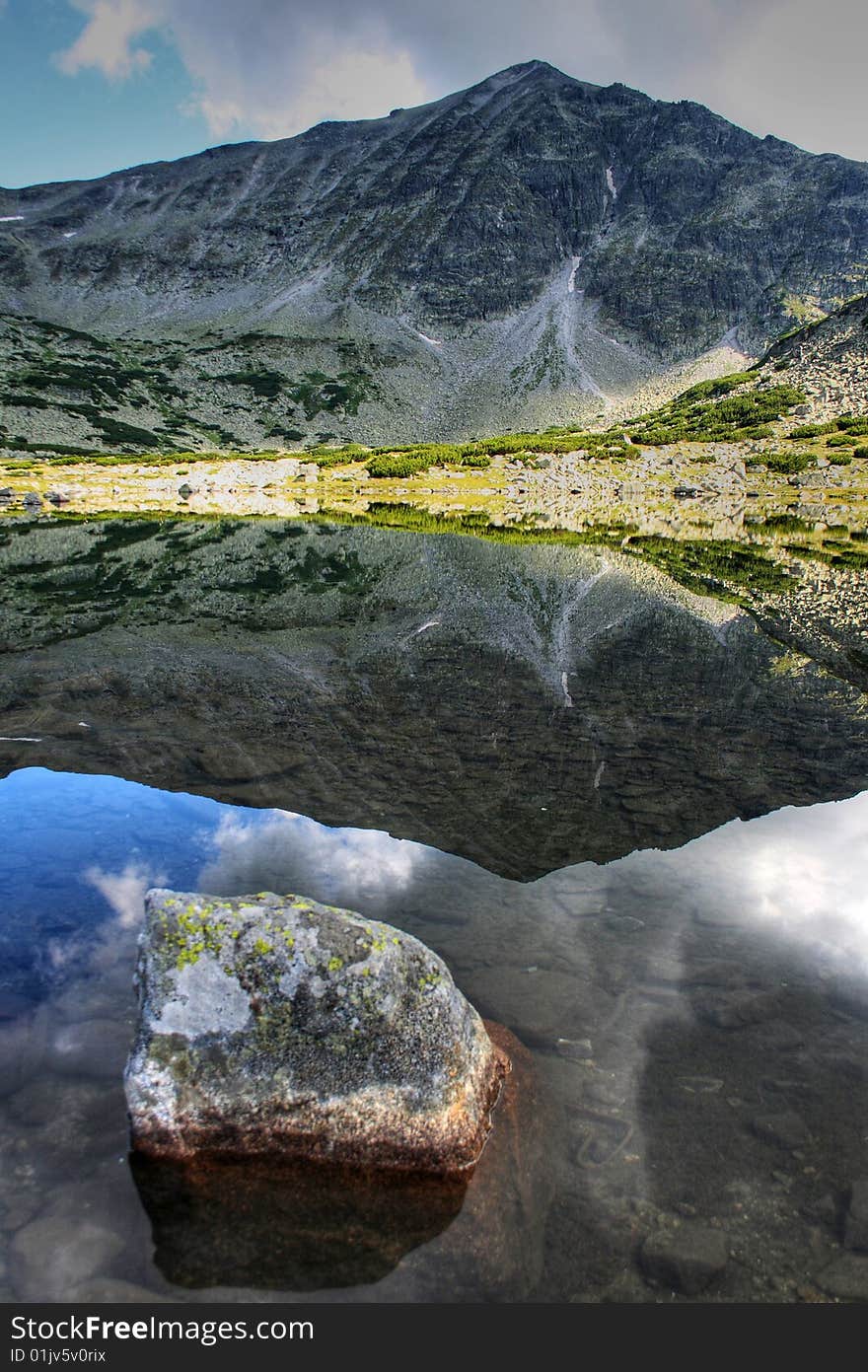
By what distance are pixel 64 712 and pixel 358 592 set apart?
19484mm

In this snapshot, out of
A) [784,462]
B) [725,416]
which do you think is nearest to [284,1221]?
[784,462]

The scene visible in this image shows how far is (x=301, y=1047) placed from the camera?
6.34 metres

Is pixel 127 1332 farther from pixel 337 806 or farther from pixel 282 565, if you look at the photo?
pixel 282 565

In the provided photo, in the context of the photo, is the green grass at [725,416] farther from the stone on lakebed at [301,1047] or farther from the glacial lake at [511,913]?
the stone on lakebed at [301,1047]

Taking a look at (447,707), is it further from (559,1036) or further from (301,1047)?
(301,1047)

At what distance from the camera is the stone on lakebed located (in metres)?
6.03

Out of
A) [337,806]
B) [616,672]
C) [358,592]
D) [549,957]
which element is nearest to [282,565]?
[358,592]

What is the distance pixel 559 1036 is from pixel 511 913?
6.83 feet

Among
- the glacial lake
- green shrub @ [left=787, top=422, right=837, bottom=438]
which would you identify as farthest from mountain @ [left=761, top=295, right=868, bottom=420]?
the glacial lake

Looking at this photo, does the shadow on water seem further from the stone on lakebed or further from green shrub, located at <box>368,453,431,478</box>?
green shrub, located at <box>368,453,431,478</box>

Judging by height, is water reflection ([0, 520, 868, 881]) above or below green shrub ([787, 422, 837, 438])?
below

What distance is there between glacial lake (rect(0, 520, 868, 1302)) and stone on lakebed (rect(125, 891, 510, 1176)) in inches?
18.0

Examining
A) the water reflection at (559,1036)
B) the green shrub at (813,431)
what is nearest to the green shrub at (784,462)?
the green shrub at (813,431)

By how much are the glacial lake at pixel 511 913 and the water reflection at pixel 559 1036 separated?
0.03 m
